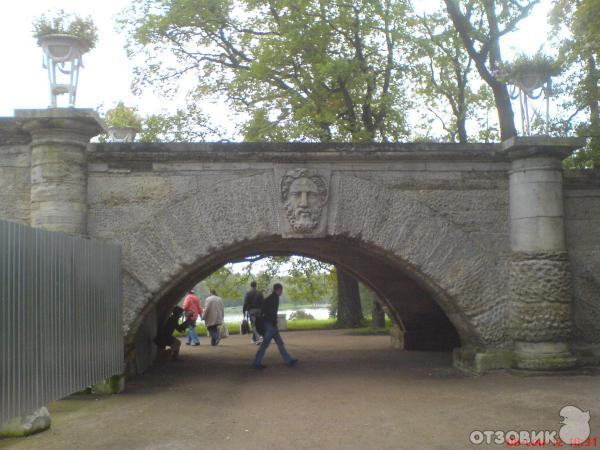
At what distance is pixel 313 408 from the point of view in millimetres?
6727

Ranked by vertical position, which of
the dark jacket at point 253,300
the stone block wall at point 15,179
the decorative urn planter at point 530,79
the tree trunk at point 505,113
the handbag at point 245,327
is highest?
the tree trunk at point 505,113

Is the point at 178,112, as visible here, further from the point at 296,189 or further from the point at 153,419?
the point at 153,419

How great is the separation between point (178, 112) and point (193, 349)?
7243 mm

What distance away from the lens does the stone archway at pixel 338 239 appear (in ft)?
25.6

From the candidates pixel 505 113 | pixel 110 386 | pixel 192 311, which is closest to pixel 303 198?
pixel 110 386

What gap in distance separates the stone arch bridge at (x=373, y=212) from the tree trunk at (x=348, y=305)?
406 inches

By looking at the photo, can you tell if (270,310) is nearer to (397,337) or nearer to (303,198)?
(303,198)

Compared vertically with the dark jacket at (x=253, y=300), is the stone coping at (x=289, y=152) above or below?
above

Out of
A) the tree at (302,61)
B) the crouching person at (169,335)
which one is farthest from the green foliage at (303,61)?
the crouching person at (169,335)

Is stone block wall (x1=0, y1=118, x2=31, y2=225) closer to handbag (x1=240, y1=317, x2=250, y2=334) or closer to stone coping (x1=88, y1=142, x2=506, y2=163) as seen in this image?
stone coping (x1=88, y1=142, x2=506, y2=163)

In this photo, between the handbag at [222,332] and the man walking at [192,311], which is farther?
the handbag at [222,332]

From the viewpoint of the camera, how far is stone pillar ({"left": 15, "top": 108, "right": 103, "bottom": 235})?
7.49 m

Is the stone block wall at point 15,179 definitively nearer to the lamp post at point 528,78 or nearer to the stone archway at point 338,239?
the stone archway at point 338,239

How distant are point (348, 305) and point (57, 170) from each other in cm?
1248
